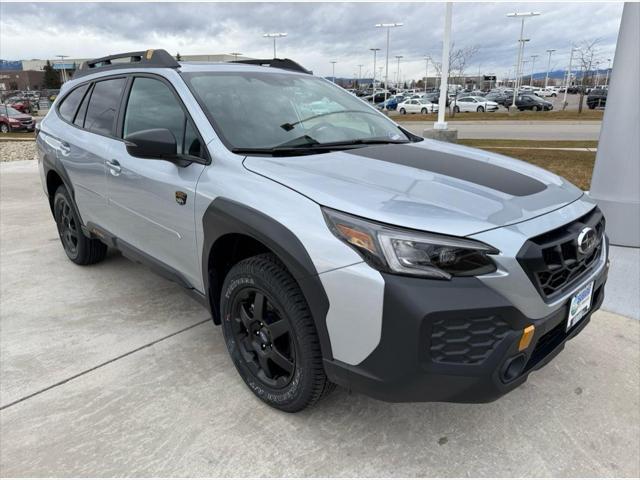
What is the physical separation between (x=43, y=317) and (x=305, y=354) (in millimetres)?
2403

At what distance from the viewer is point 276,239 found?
2.10 m

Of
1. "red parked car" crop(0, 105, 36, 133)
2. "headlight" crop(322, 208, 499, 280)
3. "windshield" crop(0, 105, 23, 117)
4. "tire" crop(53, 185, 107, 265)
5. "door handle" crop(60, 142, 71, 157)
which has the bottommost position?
"red parked car" crop(0, 105, 36, 133)

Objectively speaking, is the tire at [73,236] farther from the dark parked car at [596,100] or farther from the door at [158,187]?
the dark parked car at [596,100]

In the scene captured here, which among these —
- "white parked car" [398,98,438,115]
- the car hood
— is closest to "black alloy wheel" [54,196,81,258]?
the car hood

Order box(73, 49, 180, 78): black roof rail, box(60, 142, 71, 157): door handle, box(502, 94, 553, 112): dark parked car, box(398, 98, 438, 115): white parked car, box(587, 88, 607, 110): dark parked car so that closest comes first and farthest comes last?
box(73, 49, 180, 78): black roof rail → box(60, 142, 71, 157): door handle → box(587, 88, 607, 110): dark parked car → box(502, 94, 553, 112): dark parked car → box(398, 98, 438, 115): white parked car

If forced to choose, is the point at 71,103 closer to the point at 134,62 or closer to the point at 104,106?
the point at 104,106

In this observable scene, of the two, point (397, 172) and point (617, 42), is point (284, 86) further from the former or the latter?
point (617, 42)

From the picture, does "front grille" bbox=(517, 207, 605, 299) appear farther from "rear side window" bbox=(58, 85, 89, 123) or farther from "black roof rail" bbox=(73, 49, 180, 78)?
"rear side window" bbox=(58, 85, 89, 123)

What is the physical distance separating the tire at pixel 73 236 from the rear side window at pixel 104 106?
764 millimetres

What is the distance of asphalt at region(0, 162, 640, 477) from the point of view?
86.0 inches

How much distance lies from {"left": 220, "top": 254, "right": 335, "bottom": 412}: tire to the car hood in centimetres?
43

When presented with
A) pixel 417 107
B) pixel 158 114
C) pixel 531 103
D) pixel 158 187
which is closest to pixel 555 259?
pixel 158 187

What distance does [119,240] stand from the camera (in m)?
3.57

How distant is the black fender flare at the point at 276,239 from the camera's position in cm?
200
